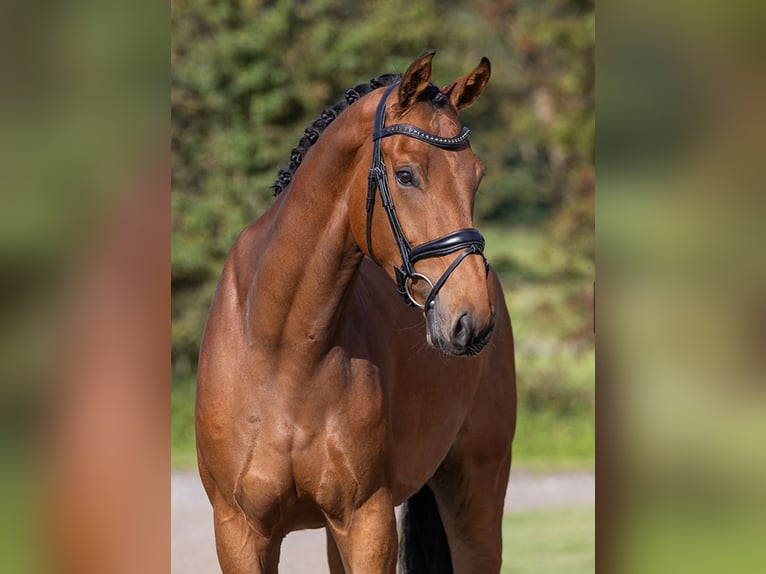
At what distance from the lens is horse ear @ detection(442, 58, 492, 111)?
109 inches

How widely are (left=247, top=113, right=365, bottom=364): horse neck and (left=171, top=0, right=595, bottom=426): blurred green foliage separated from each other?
6.38m

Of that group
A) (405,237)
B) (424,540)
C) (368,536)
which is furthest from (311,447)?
(424,540)

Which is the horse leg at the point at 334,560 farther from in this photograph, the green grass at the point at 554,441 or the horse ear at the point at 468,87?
the green grass at the point at 554,441

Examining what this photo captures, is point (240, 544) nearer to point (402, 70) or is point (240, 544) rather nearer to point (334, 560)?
point (334, 560)

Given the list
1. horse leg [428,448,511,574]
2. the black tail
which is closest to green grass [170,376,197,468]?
the black tail

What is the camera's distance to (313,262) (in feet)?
9.49

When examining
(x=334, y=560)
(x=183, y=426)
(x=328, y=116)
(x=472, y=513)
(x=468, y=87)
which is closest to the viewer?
(x=468, y=87)

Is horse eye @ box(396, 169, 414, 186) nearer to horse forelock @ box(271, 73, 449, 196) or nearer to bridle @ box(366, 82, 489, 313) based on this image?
bridle @ box(366, 82, 489, 313)

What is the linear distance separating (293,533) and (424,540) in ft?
9.17

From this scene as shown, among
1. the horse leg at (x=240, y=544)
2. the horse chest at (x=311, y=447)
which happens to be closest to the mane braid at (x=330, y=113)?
the horse chest at (x=311, y=447)
